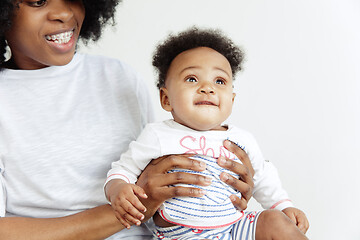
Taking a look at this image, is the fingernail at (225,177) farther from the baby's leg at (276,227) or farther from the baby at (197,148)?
the baby's leg at (276,227)

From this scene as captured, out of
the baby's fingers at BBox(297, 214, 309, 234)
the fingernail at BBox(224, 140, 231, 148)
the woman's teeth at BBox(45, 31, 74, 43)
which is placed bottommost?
the baby's fingers at BBox(297, 214, 309, 234)

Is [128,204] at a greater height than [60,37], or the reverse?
[60,37]

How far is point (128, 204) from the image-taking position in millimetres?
1287

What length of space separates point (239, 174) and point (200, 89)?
0.95ft

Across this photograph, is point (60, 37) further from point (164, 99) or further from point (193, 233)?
point (193, 233)

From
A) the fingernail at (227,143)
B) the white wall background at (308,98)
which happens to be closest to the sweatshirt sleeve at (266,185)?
the fingernail at (227,143)

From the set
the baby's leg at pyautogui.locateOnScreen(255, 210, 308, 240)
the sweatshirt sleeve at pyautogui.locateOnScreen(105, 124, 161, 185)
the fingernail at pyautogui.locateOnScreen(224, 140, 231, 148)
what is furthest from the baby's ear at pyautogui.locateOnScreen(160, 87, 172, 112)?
the baby's leg at pyautogui.locateOnScreen(255, 210, 308, 240)

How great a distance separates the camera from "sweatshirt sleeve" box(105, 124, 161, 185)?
4.79 ft

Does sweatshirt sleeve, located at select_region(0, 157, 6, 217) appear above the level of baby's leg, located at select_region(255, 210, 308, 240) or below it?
below

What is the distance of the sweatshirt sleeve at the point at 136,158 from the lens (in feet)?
4.79

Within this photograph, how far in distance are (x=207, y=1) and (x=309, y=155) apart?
104 centimetres

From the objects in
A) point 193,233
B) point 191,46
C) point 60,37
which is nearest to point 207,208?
point 193,233

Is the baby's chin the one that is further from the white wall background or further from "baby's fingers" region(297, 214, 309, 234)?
the white wall background

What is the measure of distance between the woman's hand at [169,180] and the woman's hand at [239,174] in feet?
0.22
